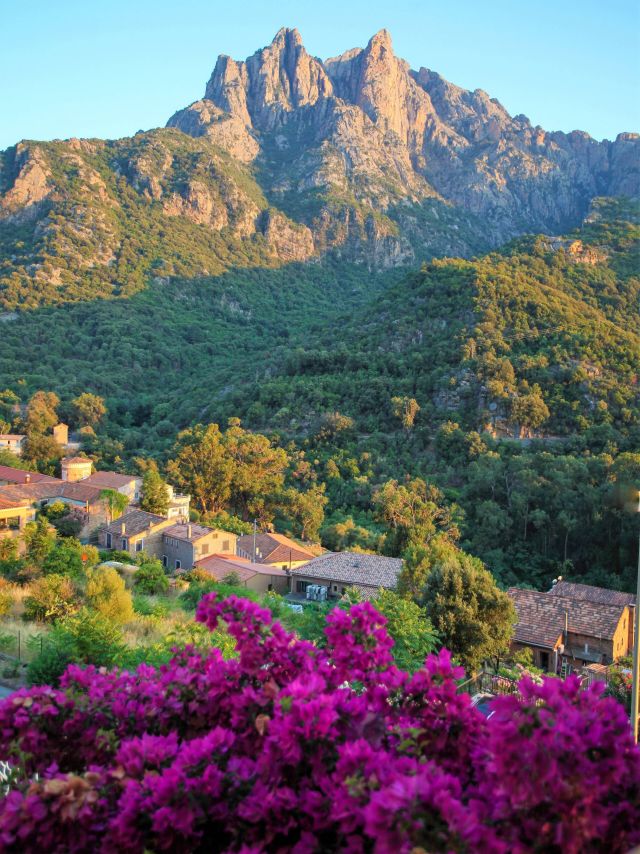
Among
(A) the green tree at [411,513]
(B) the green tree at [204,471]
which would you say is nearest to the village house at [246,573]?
(A) the green tree at [411,513]

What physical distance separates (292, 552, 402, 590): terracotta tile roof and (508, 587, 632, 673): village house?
3.98 m

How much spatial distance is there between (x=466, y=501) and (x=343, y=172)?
82932 mm

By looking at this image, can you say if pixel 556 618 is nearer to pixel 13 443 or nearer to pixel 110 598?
pixel 110 598

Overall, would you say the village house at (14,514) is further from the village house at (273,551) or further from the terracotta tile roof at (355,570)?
the terracotta tile roof at (355,570)

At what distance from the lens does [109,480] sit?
2825 cm

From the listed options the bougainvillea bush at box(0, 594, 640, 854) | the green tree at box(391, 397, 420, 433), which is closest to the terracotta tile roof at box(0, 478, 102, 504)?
the green tree at box(391, 397, 420, 433)

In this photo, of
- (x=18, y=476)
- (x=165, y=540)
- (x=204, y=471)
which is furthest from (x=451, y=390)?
(x=18, y=476)

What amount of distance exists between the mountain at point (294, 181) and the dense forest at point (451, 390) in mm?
14017

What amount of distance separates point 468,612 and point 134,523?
43.8ft

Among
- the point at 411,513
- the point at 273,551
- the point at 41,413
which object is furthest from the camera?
the point at 41,413

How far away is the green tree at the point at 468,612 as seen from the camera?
12984 mm

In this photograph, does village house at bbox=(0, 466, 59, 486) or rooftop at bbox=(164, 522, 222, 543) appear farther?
village house at bbox=(0, 466, 59, 486)

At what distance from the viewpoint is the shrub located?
15477 millimetres

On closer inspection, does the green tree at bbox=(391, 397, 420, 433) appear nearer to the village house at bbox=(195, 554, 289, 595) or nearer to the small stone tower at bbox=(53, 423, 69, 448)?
the village house at bbox=(195, 554, 289, 595)
